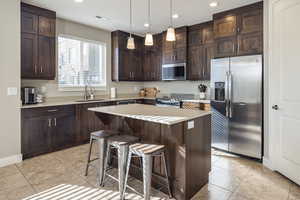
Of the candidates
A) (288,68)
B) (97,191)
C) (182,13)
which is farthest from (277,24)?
(97,191)

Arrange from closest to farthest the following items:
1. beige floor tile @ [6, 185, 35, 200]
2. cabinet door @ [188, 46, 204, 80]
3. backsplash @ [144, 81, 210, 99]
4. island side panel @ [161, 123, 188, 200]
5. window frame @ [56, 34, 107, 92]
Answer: island side panel @ [161, 123, 188, 200] → beige floor tile @ [6, 185, 35, 200] → window frame @ [56, 34, 107, 92] → cabinet door @ [188, 46, 204, 80] → backsplash @ [144, 81, 210, 99]

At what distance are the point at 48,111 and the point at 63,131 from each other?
0.53 meters

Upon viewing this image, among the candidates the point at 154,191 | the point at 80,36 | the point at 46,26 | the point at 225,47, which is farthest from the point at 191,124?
the point at 80,36

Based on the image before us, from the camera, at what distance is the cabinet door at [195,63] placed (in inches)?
180

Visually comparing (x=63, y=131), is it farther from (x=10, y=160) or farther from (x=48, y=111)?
(x=10, y=160)

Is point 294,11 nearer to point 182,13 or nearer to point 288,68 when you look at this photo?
point 288,68

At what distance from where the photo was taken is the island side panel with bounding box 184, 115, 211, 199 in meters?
2.08

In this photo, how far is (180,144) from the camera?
206cm

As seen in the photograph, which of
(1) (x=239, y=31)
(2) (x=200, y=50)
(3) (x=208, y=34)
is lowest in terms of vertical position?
(2) (x=200, y=50)

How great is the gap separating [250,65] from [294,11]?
1.00 metres

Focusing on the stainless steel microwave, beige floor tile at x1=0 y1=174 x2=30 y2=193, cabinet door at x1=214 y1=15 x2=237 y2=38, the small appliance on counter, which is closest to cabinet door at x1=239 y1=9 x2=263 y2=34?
cabinet door at x1=214 y1=15 x2=237 y2=38

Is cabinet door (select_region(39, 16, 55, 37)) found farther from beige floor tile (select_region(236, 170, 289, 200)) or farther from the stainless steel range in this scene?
beige floor tile (select_region(236, 170, 289, 200))

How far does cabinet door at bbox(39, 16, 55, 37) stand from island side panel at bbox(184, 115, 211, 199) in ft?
11.3

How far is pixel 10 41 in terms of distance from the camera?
3.08 meters
